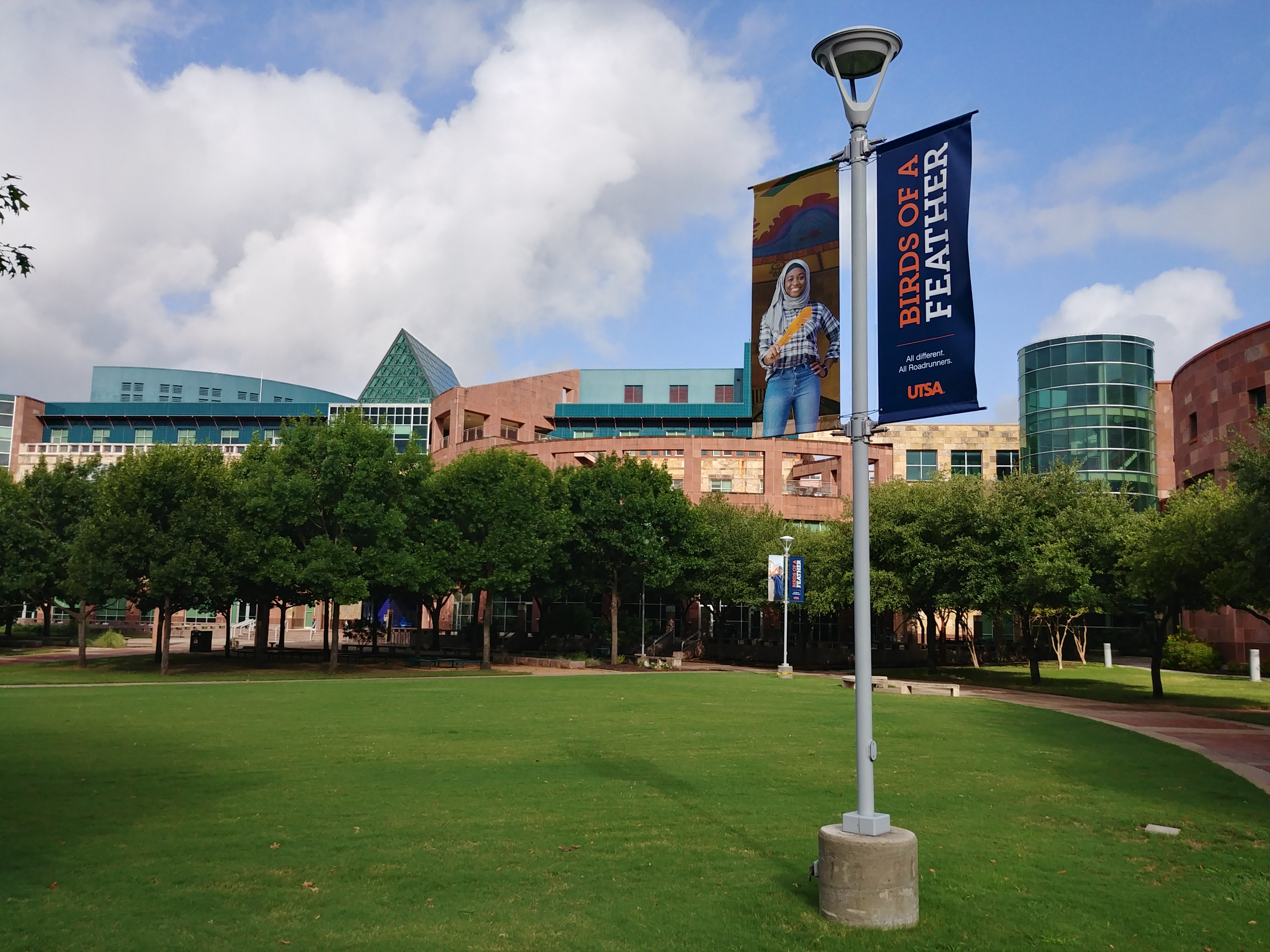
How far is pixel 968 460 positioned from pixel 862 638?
3330 inches

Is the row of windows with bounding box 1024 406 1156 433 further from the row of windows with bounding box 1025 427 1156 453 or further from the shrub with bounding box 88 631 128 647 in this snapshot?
the shrub with bounding box 88 631 128 647

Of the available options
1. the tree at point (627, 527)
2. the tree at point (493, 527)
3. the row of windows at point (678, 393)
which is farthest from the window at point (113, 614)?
the tree at point (627, 527)

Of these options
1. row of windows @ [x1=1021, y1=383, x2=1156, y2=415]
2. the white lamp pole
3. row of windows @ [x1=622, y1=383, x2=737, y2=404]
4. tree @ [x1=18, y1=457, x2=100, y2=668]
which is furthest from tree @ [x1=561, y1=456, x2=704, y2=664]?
row of windows @ [x1=622, y1=383, x2=737, y2=404]

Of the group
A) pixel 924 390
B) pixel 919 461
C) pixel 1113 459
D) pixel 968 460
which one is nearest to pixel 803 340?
pixel 924 390

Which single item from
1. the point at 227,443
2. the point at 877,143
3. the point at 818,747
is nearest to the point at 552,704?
the point at 818,747

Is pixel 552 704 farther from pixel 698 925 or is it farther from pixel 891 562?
pixel 891 562

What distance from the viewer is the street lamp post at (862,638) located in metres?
7.85

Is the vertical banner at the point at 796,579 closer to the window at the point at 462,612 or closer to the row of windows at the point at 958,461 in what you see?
the window at the point at 462,612

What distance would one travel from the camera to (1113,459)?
78062 mm

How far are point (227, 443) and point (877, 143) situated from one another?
109854mm

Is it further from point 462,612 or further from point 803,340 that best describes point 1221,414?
point 462,612

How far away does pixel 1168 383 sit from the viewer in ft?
272

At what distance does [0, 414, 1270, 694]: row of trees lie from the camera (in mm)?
35031

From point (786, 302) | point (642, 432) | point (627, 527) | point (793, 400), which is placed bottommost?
point (793, 400)
